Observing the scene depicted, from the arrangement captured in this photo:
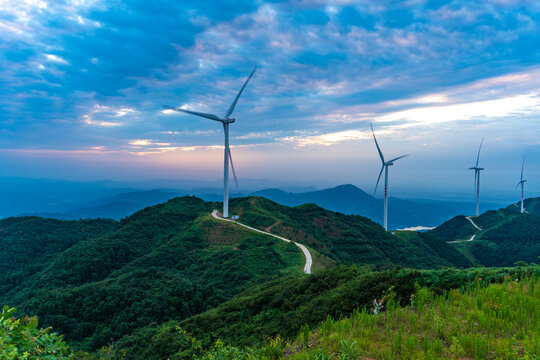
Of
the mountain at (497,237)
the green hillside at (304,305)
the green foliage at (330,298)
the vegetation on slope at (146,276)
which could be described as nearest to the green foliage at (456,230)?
the mountain at (497,237)

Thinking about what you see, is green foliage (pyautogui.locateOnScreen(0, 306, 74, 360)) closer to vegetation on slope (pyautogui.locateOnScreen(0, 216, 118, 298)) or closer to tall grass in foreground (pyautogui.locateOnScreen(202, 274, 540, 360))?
tall grass in foreground (pyautogui.locateOnScreen(202, 274, 540, 360))

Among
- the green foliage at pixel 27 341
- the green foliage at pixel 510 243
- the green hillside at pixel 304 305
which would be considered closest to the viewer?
the green foliage at pixel 27 341

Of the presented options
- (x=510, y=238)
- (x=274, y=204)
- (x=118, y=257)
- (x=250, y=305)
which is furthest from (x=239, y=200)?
(x=510, y=238)

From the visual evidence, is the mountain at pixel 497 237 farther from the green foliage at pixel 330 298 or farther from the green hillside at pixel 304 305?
the green hillside at pixel 304 305

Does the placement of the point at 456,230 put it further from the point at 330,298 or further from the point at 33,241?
the point at 33,241

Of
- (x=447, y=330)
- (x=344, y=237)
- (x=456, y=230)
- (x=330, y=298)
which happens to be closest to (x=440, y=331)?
(x=447, y=330)

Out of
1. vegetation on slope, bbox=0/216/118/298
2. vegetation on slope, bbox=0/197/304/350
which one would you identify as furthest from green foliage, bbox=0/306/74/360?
vegetation on slope, bbox=0/216/118/298
